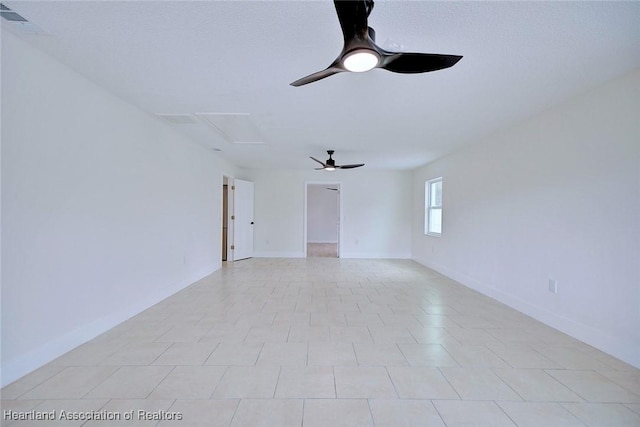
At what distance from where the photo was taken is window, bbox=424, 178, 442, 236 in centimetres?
629

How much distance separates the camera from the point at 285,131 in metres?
3.89

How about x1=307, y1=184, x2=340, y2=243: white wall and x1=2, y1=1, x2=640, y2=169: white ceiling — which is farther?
x1=307, y1=184, x2=340, y2=243: white wall

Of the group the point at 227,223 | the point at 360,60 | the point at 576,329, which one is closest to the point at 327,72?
the point at 360,60

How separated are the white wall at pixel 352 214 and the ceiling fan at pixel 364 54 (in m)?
5.86

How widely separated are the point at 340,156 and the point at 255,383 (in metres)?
4.27

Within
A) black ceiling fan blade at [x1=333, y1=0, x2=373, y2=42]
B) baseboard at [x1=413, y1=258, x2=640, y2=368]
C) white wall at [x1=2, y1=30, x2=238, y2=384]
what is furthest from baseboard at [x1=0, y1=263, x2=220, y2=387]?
baseboard at [x1=413, y1=258, x2=640, y2=368]

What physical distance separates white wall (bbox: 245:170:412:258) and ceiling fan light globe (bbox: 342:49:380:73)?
594 centimetres

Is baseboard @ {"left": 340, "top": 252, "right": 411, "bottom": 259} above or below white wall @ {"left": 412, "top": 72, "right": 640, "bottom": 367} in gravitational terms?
below

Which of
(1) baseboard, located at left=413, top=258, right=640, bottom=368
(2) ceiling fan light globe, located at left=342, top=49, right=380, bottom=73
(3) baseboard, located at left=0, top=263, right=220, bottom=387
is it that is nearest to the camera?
(2) ceiling fan light globe, located at left=342, top=49, right=380, bottom=73

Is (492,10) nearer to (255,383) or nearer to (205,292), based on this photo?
(255,383)

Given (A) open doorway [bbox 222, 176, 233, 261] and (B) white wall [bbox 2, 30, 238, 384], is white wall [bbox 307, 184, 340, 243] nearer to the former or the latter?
(A) open doorway [bbox 222, 176, 233, 261]

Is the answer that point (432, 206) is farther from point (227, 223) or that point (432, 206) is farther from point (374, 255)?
point (227, 223)

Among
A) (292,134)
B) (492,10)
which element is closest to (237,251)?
(292,134)

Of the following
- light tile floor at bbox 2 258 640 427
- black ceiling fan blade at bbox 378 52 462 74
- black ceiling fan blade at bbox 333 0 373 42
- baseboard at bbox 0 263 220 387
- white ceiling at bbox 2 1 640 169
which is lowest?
light tile floor at bbox 2 258 640 427
